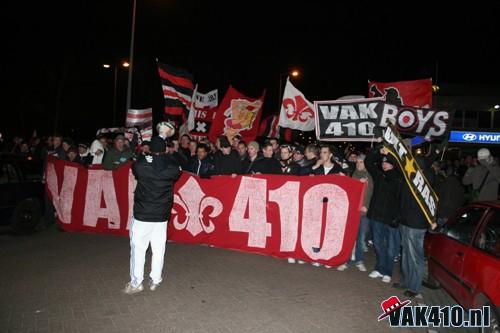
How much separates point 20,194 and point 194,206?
11.9 ft

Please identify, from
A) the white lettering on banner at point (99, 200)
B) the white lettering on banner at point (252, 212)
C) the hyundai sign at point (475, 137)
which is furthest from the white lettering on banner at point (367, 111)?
the hyundai sign at point (475, 137)

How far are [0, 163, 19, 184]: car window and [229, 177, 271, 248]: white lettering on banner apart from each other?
4.49 meters

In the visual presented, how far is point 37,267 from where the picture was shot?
624 cm

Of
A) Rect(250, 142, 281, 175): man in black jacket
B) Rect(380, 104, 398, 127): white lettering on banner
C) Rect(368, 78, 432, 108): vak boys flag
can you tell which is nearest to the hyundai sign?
Rect(368, 78, 432, 108): vak boys flag

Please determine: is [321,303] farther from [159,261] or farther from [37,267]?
[37,267]

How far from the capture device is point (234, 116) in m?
11.8

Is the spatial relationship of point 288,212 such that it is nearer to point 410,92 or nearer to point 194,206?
point 194,206

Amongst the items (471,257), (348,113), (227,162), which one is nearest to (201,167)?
(227,162)

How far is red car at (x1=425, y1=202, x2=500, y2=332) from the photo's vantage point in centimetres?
395

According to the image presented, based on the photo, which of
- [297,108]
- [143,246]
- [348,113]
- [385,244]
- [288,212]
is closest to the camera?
[143,246]

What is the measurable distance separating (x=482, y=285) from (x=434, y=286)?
2.15 metres

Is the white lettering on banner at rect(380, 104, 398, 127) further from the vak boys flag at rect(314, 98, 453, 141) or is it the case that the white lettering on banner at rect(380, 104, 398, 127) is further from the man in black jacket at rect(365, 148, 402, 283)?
the man in black jacket at rect(365, 148, 402, 283)

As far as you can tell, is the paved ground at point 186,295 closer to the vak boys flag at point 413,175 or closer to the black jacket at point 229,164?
the vak boys flag at point 413,175

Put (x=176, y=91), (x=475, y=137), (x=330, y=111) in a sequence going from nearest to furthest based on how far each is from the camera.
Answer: (x=330, y=111) → (x=176, y=91) → (x=475, y=137)
